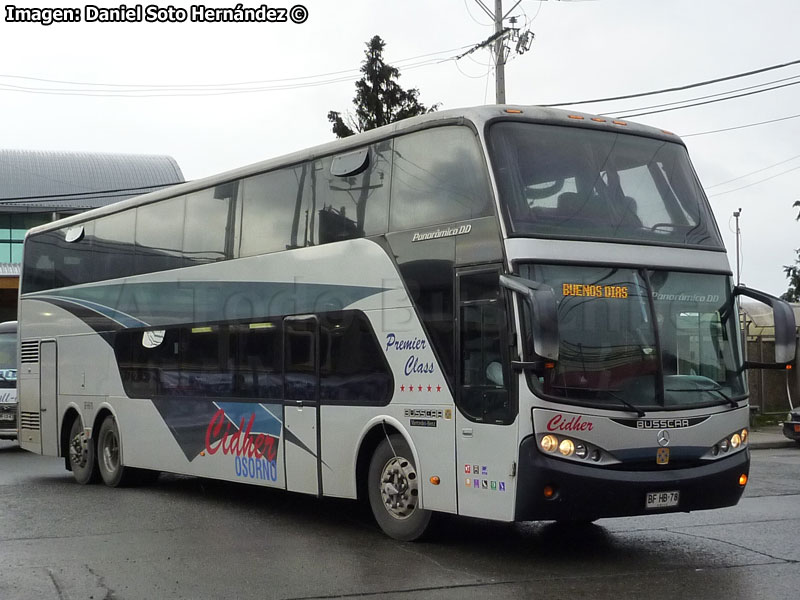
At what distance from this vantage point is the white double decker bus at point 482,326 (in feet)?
29.6

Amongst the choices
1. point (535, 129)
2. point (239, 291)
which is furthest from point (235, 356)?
point (535, 129)

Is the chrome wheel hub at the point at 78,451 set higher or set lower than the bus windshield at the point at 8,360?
lower

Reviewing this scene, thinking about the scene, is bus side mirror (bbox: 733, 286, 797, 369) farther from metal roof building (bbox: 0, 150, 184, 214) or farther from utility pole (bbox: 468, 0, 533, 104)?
metal roof building (bbox: 0, 150, 184, 214)

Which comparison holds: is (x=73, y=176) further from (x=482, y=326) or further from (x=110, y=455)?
(x=482, y=326)

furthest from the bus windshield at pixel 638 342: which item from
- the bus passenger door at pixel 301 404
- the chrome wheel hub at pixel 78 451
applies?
the chrome wheel hub at pixel 78 451

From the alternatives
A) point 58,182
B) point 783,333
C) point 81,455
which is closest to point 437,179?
point 783,333

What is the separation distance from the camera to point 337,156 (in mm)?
11672

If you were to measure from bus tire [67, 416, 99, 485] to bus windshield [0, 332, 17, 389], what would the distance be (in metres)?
7.01

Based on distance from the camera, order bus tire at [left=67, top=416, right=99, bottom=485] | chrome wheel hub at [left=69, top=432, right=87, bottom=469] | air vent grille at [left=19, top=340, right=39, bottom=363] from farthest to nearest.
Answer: air vent grille at [left=19, top=340, right=39, bottom=363]
chrome wheel hub at [left=69, top=432, right=87, bottom=469]
bus tire at [left=67, top=416, right=99, bottom=485]

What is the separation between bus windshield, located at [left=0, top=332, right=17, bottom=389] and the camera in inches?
935

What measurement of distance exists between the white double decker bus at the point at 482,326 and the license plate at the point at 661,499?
2cm

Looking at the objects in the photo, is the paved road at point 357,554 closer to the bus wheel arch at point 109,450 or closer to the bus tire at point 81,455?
the bus wheel arch at point 109,450

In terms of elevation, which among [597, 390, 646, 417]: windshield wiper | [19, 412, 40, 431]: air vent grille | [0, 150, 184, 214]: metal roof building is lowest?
[19, 412, 40, 431]: air vent grille

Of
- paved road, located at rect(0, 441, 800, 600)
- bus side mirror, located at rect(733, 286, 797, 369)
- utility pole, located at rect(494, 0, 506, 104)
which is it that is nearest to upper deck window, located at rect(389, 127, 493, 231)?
bus side mirror, located at rect(733, 286, 797, 369)
